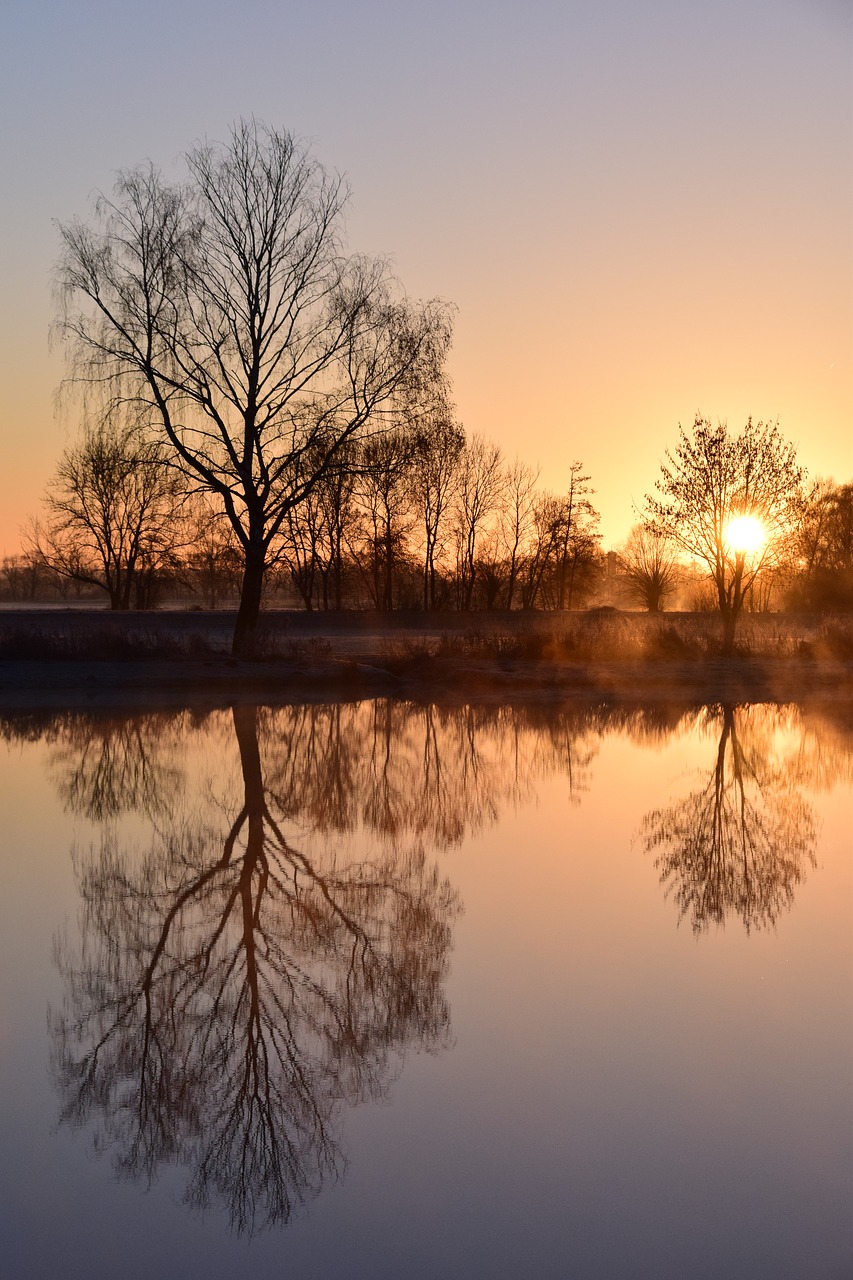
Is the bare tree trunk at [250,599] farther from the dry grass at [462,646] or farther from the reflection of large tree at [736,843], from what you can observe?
the reflection of large tree at [736,843]

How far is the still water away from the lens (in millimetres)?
4391

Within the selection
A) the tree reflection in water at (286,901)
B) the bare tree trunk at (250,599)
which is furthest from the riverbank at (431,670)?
the tree reflection in water at (286,901)

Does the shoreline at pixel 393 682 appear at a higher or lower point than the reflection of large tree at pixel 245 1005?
higher

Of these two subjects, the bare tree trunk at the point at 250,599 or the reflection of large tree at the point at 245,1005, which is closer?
the reflection of large tree at the point at 245,1005

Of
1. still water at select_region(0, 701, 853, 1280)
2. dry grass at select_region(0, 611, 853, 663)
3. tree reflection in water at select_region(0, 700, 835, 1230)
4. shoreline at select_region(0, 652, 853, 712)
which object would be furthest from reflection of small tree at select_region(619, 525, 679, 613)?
still water at select_region(0, 701, 853, 1280)

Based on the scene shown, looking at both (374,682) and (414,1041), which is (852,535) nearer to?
(374,682)

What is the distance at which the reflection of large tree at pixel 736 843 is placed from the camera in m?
8.82

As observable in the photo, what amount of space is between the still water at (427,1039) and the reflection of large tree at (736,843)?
0.05 m

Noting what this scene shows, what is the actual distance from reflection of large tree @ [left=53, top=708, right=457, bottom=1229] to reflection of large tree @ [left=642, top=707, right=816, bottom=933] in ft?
6.84

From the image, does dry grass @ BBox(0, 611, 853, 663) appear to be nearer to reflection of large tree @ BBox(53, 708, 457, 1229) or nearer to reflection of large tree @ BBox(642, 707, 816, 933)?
reflection of large tree @ BBox(642, 707, 816, 933)

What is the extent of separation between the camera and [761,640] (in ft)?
114

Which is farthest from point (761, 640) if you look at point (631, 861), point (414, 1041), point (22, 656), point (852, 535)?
point (852, 535)

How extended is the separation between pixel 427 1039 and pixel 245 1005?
1.13 meters

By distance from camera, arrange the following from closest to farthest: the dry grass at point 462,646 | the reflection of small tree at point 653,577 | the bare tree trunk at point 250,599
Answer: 1. the bare tree trunk at point 250,599
2. the dry grass at point 462,646
3. the reflection of small tree at point 653,577
